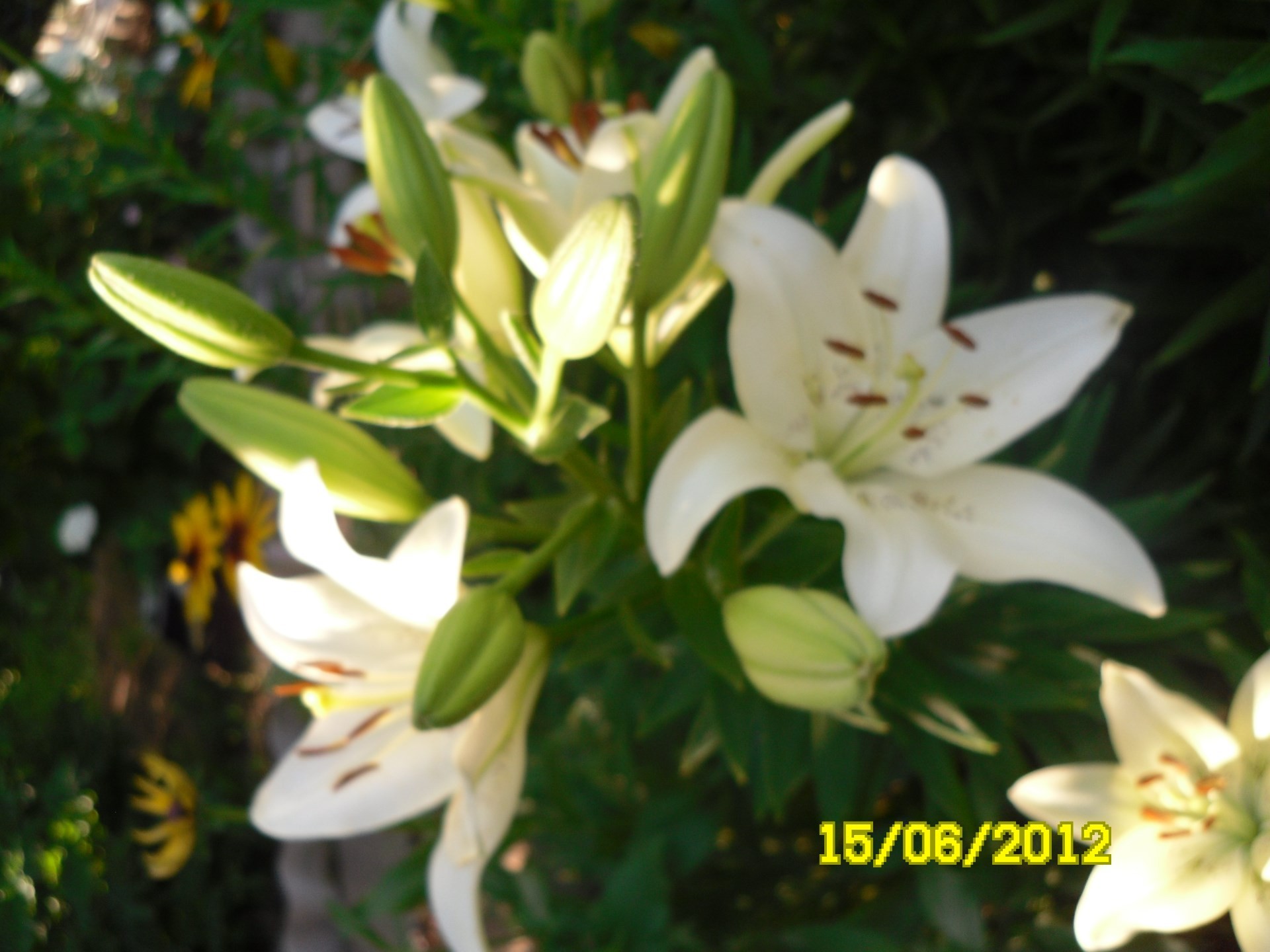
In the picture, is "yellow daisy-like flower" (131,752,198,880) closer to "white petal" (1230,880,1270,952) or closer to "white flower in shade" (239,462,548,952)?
"white flower in shade" (239,462,548,952)

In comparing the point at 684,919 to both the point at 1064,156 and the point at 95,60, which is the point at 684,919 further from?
the point at 95,60

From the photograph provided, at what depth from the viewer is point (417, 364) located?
1.94 feet

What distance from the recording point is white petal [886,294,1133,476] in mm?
535

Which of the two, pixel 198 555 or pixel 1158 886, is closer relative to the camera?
pixel 1158 886

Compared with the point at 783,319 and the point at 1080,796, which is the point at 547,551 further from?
the point at 1080,796

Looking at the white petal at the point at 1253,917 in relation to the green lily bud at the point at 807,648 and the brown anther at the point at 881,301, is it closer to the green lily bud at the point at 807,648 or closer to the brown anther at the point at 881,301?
the green lily bud at the point at 807,648

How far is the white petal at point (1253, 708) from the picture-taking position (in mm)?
510

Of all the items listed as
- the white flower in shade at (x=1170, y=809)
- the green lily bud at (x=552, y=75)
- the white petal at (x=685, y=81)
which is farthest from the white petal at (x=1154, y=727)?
the green lily bud at (x=552, y=75)

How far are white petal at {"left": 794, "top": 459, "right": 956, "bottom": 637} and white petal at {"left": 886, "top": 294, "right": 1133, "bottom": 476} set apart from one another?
0.06 meters

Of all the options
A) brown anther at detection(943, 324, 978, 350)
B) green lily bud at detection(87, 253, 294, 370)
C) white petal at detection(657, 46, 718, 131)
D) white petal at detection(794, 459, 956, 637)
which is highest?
white petal at detection(657, 46, 718, 131)

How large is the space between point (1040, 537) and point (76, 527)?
1470mm

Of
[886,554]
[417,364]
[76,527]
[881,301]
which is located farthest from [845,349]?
[76,527]

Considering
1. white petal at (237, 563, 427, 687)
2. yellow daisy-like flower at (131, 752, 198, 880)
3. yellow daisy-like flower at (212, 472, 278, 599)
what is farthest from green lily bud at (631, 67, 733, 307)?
yellow daisy-like flower at (131, 752, 198, 880)

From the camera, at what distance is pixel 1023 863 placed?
85 cm
